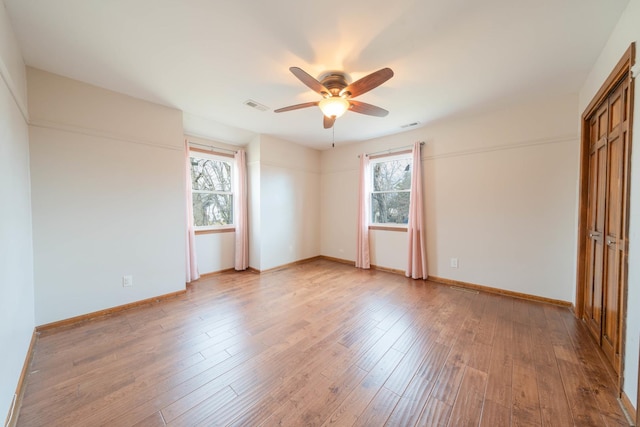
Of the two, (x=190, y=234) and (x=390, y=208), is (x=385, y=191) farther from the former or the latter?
(x=190, y=234)

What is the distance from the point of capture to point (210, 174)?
13.6ft

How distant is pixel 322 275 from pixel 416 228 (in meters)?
1.81

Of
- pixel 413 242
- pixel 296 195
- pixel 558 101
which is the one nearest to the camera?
pixel 558 101

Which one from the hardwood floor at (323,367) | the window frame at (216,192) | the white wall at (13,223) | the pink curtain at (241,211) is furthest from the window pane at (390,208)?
the white wall at (13,223)

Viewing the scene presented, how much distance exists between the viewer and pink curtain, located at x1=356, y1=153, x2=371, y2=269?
446 cm

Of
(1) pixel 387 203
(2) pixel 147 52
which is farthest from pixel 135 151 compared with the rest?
(1) pixel 387 203

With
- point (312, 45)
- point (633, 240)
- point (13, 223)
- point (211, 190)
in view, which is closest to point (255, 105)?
point (312, 45)

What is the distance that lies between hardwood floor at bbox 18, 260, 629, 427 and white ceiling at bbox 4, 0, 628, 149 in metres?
2.54

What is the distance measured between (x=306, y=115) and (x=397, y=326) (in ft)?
9.55

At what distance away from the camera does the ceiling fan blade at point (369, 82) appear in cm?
180

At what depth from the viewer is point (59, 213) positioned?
7.61ft

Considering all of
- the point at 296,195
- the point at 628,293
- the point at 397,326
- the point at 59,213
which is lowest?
the point at 397,326

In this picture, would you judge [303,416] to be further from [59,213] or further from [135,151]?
[135,151]

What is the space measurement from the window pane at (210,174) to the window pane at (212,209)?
0.16m
